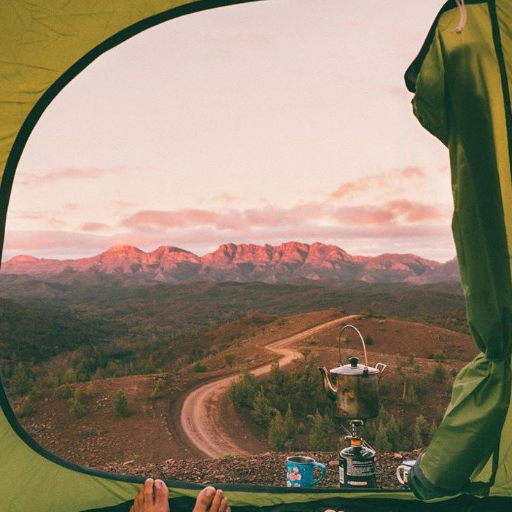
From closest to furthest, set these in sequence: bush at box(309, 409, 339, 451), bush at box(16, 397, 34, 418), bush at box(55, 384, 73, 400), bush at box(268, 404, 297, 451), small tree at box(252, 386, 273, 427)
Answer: bush at box(309, 409, 339, 451)
bush at box(268, 404, 297, 451)
small tree at box(252, 386, 273, 427)
bush at box(16, 397, 34, 418)
bush at box(55, 384, 73, 400)

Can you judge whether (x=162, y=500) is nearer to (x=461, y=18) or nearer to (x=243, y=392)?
(x=461, y=18)

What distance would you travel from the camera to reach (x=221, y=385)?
1130 cm

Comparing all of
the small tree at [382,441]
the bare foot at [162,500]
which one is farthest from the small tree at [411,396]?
the bare foot at [162,500]

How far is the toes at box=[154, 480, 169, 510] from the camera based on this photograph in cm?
220

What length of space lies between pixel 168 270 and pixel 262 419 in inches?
3342

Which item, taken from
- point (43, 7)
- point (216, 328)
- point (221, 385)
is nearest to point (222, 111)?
point (216, 328)

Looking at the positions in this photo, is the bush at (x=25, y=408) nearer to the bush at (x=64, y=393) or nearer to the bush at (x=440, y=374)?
the bush at (x=64, y=393)

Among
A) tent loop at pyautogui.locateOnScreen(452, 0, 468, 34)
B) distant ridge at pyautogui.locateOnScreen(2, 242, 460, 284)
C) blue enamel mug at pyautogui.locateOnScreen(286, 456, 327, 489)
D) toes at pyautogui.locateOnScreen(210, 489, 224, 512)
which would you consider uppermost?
distant ridge at pyautogui.locateOnScreen(2, 242, 460, 284)

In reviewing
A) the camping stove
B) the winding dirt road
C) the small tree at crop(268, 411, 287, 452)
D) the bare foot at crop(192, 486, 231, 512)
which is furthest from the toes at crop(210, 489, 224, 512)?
the small tree at crop(268, 411, 287, 452)

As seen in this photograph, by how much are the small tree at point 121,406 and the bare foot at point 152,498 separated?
7198 millimetres

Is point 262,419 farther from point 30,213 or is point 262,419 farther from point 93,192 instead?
point 93,192

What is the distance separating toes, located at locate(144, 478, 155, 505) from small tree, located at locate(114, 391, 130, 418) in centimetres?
719

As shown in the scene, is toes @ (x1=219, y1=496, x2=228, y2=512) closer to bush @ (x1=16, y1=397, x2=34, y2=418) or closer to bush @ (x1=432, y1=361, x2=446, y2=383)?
bush @ (x1=16, y1=397, x2=34, y2=418)

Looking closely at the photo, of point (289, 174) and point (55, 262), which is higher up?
point (289, 174)
